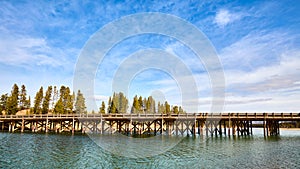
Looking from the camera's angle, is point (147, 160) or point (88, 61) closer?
point (147, 160)

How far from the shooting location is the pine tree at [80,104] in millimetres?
76875

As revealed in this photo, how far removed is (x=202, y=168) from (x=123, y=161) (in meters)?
6.72

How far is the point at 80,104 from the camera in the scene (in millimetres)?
77625

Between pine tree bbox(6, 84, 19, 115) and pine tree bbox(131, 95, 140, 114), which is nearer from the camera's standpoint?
pine tree bbox(6, 84, 19, 115)

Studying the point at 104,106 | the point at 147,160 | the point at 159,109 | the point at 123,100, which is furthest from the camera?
the point at 159,109

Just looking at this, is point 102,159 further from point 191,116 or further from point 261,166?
point 191,116

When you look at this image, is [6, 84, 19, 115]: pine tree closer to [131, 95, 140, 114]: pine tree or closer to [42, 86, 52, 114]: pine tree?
[42, 86, 52, 114]: pine tree

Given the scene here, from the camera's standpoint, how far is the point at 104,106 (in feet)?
292

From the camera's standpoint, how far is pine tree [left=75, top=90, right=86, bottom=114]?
76875 mm

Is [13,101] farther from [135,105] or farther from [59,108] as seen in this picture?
[135,105]

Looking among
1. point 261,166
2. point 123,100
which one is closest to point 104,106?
point 123,100

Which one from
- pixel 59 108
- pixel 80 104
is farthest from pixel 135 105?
pixel 59 108

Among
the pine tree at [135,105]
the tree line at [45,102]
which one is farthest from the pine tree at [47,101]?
the pine tree at [135,105]

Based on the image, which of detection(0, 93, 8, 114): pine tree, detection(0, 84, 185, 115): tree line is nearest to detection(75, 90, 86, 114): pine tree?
detection(0, 84, 185, 115): tree line
